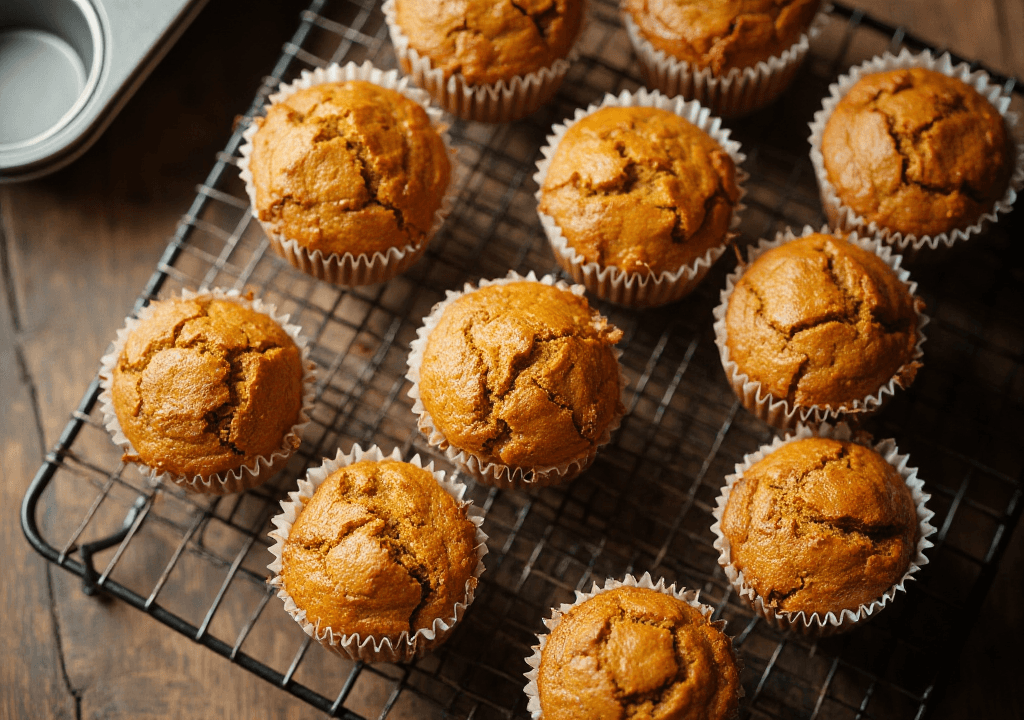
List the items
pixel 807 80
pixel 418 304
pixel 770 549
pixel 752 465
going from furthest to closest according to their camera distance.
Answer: pixel 807 80, pixel 418 304, pixel 752 465, pixel 770 549

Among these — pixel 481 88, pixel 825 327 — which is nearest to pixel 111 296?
Answer: pixel 481 88

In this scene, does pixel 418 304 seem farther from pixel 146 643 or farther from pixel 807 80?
pixel 807 80

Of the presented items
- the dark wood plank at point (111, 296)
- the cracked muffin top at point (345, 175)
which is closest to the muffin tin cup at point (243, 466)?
the cracked muffin top at point (345, 175)

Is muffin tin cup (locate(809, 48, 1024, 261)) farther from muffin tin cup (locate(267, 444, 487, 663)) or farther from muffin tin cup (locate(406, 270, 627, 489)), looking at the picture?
muffin tin cup (locate(267, 444, 487, 663))

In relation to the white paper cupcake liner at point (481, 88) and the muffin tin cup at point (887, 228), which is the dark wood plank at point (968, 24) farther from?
the white paper cupcake liner at point (481, 88)

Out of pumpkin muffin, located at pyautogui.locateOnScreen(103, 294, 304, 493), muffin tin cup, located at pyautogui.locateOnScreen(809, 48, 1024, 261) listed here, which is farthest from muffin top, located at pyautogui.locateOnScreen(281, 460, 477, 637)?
muffin tin cup, located at pyautogui.locateOnScreen(809, 48, 1024, 261)

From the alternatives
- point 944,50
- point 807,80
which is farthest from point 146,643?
point 944,50
